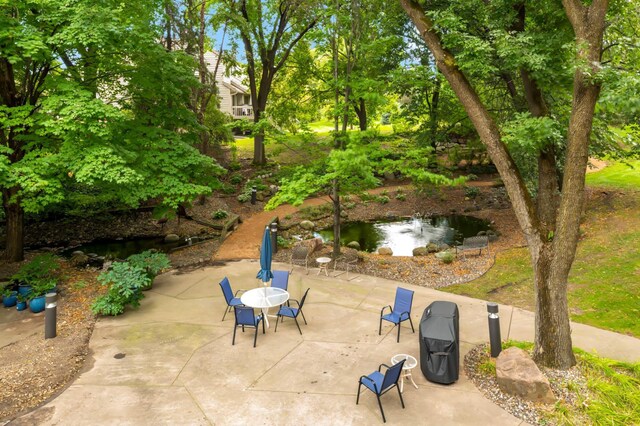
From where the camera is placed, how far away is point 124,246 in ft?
58.8

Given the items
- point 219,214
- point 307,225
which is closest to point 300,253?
point 307,225

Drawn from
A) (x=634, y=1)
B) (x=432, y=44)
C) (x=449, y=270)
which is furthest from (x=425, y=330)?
(x=634, y=1)

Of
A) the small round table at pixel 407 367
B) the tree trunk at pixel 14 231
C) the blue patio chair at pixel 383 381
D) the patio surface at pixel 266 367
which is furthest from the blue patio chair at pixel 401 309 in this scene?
the tree trunk at pixel 14 231

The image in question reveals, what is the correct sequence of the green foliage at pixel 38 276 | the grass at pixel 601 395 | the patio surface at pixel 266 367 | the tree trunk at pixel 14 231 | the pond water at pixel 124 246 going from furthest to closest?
the pond water at pixel 124 246 < the tree trunk at pixel 14 231 < the green foliage at pixel 38 276 < the patio surface at pixel 266 367 < the grass at pixel 601 395

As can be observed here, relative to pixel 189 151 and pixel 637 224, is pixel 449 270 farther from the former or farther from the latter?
pixel 189 151

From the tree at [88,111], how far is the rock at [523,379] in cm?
908

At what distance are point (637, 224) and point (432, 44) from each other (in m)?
13.2

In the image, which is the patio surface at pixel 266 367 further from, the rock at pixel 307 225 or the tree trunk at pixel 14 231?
the rock at pixel 307 225

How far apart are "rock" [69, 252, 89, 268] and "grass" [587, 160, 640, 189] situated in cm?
2489

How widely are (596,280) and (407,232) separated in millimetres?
9560

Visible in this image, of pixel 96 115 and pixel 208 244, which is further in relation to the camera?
pixel 208 244

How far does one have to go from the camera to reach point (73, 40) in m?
9.49

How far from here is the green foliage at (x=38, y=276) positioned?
10.7 meters

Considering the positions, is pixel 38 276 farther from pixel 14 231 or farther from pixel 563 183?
pixel 563 183
